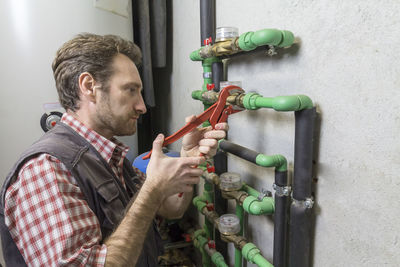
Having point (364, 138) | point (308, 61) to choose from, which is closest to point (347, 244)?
point (364, 138)

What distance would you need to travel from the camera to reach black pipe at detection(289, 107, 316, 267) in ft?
1.79

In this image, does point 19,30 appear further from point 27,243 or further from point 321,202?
point 321,202

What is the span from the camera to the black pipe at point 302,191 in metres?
0.55

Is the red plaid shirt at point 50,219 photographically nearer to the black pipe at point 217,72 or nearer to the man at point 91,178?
the man at point 91,178

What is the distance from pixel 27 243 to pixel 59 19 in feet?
2.66

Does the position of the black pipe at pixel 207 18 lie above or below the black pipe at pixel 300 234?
above

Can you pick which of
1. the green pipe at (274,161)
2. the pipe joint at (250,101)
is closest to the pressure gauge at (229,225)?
the green pipe at (274,161)

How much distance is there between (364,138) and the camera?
48 centimetres

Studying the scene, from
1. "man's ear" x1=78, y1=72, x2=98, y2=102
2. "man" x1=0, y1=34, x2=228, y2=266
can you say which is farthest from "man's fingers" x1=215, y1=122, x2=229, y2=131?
"man's ear" x1=78, y1=72, x2=98, y2=102

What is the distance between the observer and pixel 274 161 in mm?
609

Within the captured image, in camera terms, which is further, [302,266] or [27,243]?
[302,266]

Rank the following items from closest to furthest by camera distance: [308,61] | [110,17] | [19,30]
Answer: [308,61], [19,30], [110,17]

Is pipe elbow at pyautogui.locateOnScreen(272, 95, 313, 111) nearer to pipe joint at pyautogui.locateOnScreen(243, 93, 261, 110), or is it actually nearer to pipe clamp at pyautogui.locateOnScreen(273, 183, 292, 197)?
pipe joint at pyautogui.locateOnScreen(243, 93, 261, 110)

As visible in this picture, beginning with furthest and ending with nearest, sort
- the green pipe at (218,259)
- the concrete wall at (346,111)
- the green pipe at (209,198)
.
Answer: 1. the green pipe at (209,198)
2. the green pipe at (218,259)
3. the concrete wall at (346,111)
